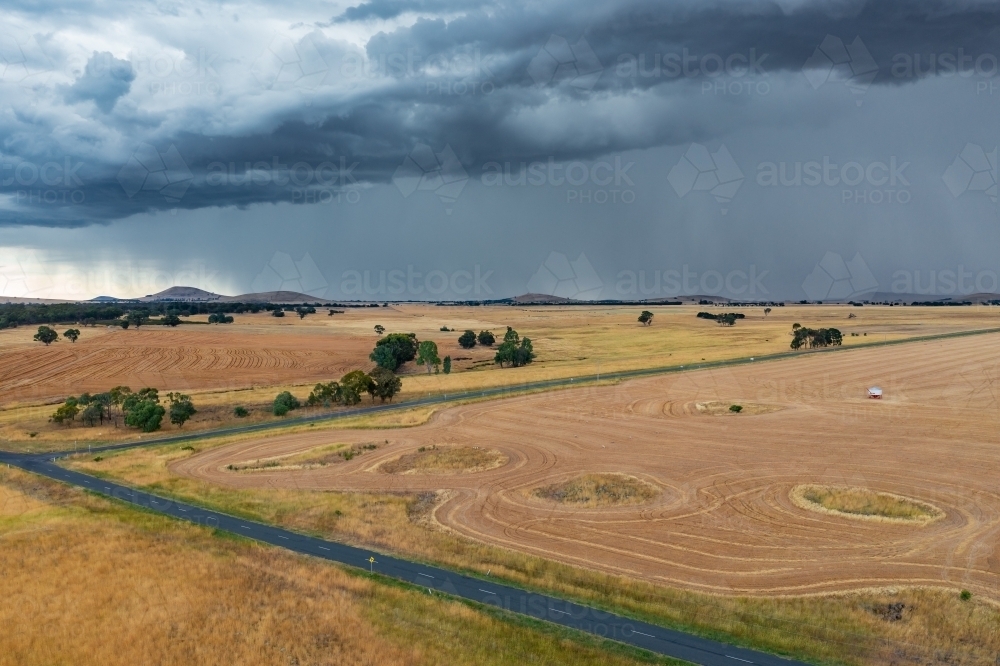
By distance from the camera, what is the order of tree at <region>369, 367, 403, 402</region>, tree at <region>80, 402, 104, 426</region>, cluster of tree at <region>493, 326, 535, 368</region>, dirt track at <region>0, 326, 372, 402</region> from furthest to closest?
1. cluster of tree at <region>493, 326, 535, 368</region>
2. dirt track at <region>0, 326, 372, 402</region>
3. tree at <region>369, 367, 403, 402</region>
4. tree at <region>80, 402, 104, 426</region>

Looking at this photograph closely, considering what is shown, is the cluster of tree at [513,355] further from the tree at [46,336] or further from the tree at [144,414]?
the tree at [46,336]

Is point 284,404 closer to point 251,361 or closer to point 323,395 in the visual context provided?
point 323,395

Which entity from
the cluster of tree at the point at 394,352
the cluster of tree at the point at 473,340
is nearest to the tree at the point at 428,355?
the cluster of tree at the point at 394,352

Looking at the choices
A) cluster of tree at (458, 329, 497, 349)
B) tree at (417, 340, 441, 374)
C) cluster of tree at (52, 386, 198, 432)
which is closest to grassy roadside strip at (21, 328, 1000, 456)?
cluster of tree at (52, 386, 198, 432)

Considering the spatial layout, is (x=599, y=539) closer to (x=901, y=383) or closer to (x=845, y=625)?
(x=845, y=625)

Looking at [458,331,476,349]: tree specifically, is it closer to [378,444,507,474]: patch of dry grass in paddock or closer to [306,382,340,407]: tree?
[306,382,340,407]: tree

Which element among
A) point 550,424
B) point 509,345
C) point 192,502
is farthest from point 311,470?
point 509,345
